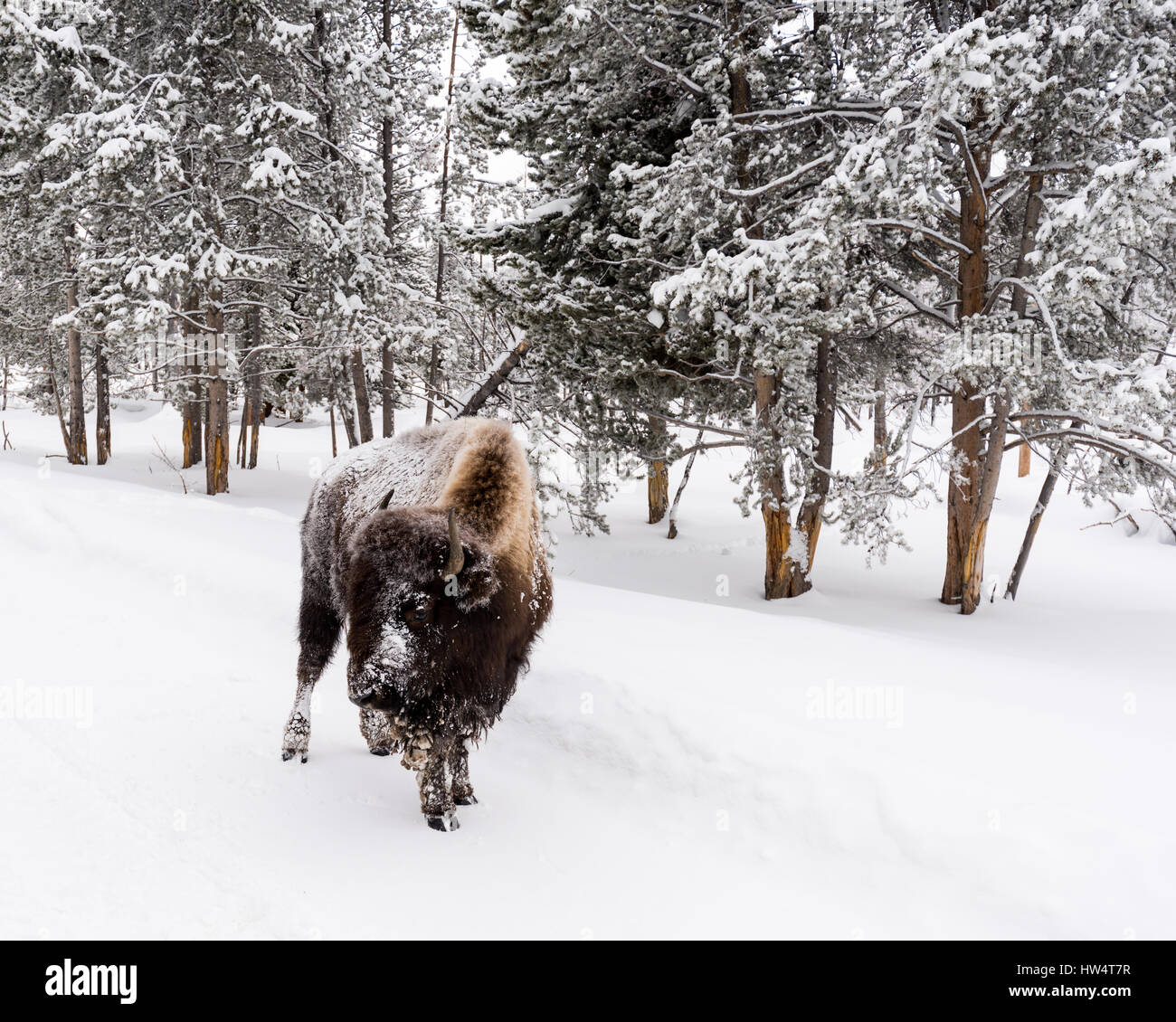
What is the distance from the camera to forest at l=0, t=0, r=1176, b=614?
7.93 m

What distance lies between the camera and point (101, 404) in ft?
68.5

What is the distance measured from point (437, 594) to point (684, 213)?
6780mm

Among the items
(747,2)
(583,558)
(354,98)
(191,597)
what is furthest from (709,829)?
(354,98)

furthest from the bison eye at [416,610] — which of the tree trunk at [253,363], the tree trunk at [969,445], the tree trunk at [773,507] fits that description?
the tree trunk at [253,363]

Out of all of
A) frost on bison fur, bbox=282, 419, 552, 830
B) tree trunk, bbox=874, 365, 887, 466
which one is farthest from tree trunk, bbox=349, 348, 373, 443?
frost on bison fur, bbox=282, 419, 552, 830

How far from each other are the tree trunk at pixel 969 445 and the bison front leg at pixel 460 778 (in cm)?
741

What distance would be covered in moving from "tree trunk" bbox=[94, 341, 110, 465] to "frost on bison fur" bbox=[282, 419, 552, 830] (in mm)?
18119

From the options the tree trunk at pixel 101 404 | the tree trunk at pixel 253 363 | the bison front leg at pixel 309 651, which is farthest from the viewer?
the tree trunk at pixel 101 404

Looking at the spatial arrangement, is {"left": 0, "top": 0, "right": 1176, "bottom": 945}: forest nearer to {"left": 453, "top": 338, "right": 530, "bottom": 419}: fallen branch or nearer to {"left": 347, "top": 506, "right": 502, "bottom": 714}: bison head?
{"left": 347, "top": 506, "right": 502, "bottom": 714}: bison head

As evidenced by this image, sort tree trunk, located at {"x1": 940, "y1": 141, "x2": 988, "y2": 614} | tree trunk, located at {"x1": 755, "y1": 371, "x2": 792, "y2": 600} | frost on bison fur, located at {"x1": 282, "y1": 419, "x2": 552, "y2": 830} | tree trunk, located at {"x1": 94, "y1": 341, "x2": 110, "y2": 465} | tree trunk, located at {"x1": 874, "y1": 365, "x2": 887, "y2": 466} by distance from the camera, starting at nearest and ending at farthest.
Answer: frost on bison fur, located at {"x1": 282, "y1": 419, "x2": 552, "y2": 830}, tree trunk, located at {"x1": 874, "y1": 365, "x2": 887, "y2": 466}, tree trunk, located at {"x1": 940, "y1": 141, "x2": 988, "y2": 614}, tree trunk, located at {"x1": 755, "y1": 371, "x2": 792, "y2": 600}, tree trunk, located at {"x1": 94, "y1": 341, "x2": 110, "y2": 465}

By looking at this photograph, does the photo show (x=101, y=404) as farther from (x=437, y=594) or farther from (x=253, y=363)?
(x=437, y=594)

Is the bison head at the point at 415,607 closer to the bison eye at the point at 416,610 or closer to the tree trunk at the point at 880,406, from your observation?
the bison eye at the point at 416,610

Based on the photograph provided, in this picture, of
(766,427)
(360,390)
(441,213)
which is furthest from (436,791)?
(441,213)

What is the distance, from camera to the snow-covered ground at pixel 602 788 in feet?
10.7
